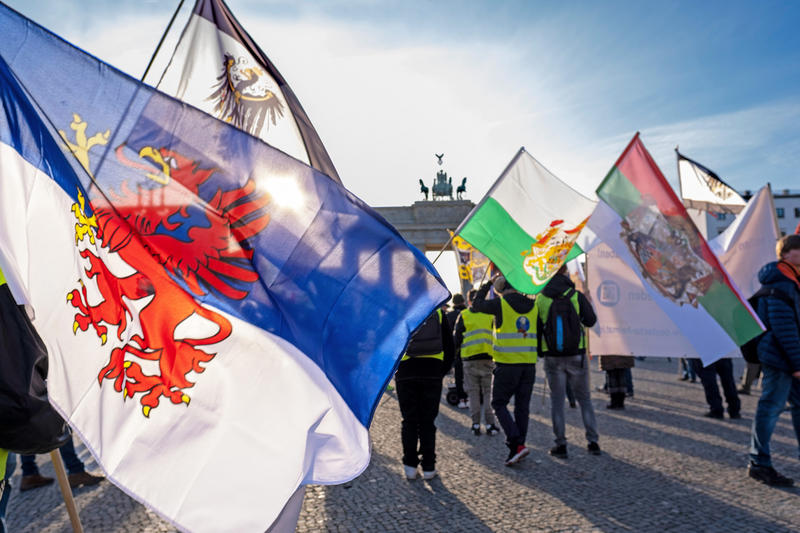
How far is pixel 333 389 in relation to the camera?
246 centimetres

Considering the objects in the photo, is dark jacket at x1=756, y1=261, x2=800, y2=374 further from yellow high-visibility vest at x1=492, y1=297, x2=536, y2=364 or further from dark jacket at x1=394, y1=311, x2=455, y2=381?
dark jacket at x1=394, y1=311, x2=455, y2=381

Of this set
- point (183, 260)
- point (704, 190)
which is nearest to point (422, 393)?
point (183, 260)

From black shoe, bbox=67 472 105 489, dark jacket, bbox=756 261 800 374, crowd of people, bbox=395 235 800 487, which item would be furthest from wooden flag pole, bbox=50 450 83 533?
dark jacket, bbox=756 261 800 374

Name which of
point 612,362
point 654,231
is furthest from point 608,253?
point 654,231

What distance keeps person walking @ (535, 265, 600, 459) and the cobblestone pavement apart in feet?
1.02

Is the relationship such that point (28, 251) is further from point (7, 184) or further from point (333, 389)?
point (333, 389)

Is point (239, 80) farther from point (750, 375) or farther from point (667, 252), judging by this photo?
point (750, 375)

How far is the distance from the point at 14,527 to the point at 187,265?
127 inches

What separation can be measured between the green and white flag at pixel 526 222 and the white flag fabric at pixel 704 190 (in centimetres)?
759

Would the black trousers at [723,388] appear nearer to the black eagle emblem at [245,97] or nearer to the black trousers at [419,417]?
the black trousers at [419,417]

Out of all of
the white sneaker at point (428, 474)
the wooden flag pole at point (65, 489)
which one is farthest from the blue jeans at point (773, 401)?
the wooden flag pole at point (65, 489)

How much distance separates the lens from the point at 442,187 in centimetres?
5756

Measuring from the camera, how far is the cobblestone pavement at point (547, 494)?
420 centimetres

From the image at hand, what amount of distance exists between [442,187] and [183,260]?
55773mm
